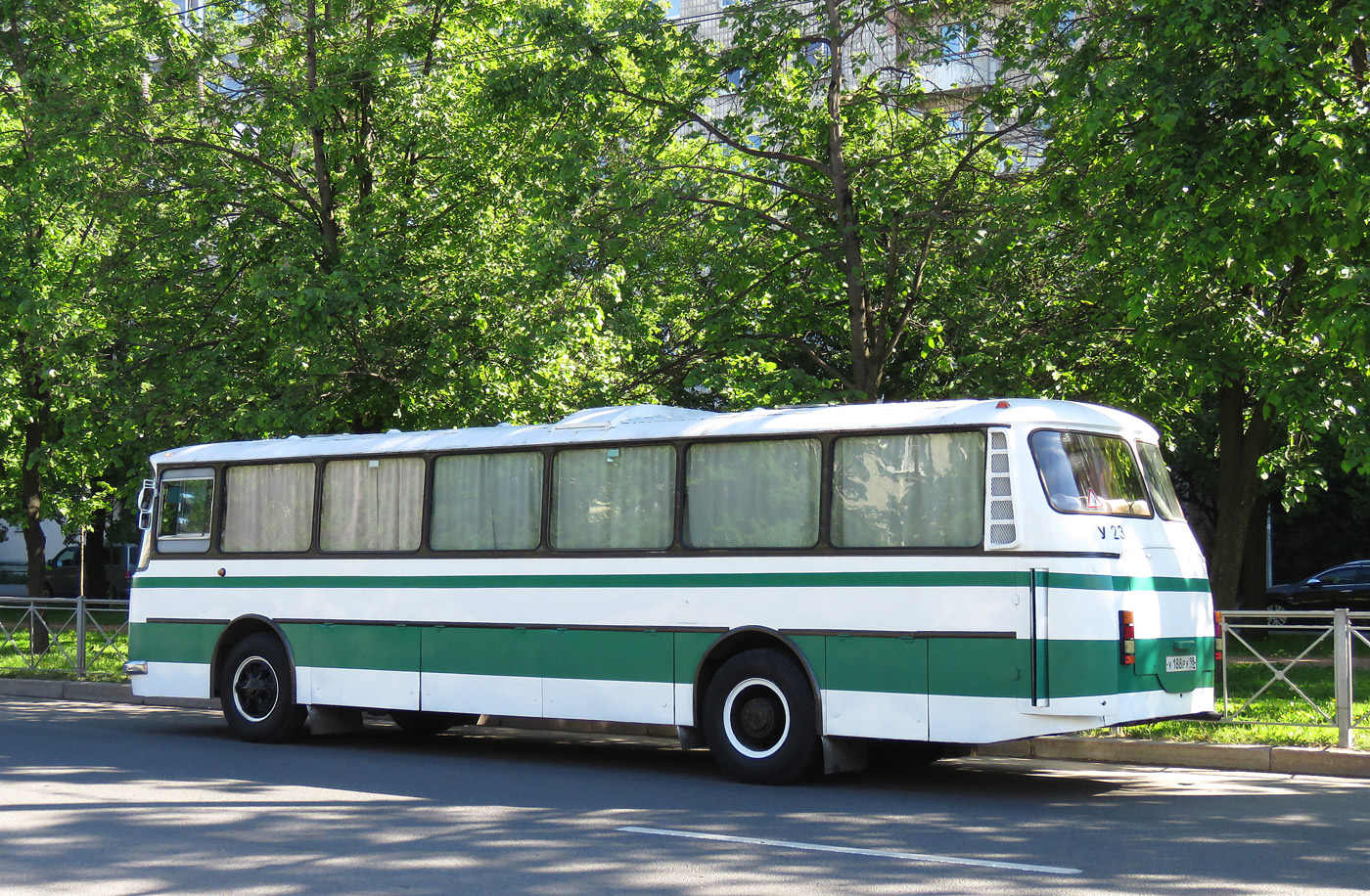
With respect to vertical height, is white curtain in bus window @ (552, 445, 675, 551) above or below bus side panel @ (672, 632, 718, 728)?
above

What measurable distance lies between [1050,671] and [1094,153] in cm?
635

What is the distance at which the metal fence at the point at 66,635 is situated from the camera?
19.5 m

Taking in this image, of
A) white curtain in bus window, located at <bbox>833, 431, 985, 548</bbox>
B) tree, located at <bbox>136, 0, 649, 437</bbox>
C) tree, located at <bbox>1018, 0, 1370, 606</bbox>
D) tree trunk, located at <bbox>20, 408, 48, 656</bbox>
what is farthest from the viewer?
tree trunk, located at <bbox>20, 408, 48, 656</bbox>

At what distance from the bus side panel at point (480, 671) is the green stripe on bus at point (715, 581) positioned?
444mm

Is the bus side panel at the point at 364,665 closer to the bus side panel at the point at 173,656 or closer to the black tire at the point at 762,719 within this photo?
the bus side panel at the point at 173,656

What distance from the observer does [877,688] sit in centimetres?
1034

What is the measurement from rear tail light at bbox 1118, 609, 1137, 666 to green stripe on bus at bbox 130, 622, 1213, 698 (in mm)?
65

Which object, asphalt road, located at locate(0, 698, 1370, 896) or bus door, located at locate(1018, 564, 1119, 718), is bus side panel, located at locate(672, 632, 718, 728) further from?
→ bus door, located at locate(1018, 564, 1119, 718)

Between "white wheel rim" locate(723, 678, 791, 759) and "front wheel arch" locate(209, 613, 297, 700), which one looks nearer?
"white wheel rim" locate(723, 678, 791, 759)

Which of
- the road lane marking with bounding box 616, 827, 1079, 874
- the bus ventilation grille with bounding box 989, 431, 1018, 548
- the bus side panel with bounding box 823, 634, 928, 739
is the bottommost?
the road lane marking with bounding box 616, 827, 1079, 874

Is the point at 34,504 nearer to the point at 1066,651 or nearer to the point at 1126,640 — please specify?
the point at 1066,651

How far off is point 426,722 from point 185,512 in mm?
3278

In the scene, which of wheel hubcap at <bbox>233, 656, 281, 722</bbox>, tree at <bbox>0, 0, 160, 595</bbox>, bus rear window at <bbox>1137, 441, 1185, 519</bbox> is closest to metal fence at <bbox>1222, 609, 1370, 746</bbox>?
bus rear window at <bbox>1137, 441, 1185, 519</bbox>

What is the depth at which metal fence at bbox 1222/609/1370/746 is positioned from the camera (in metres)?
11.9
